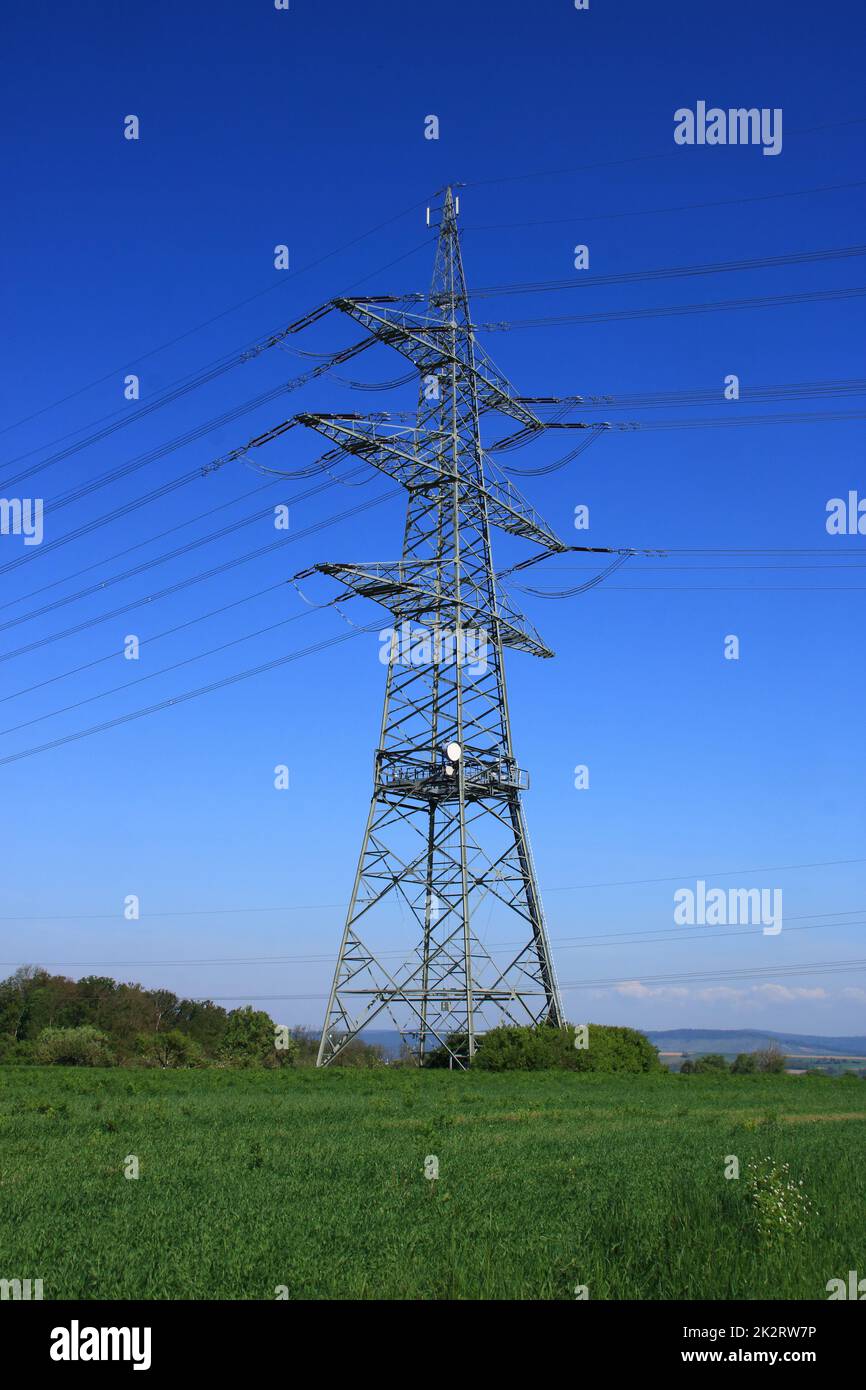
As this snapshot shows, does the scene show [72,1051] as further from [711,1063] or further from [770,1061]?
[711,1063]

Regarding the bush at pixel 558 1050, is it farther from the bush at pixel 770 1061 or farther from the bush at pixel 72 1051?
the bush at pixel 770 1061

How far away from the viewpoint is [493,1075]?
43.8 metres

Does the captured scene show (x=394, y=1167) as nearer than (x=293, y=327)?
Yes

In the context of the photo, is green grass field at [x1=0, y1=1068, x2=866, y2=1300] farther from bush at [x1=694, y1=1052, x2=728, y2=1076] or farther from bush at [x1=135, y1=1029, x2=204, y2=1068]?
bush at [x1=694, y1=1052, x2=728, y2=1076]

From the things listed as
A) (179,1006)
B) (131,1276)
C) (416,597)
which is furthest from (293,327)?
(179,1006)

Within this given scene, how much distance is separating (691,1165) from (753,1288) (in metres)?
9.65

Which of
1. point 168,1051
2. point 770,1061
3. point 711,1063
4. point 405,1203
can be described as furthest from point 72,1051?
point 711,1063

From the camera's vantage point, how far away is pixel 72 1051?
66625mm

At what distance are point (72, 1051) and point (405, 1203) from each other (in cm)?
5786

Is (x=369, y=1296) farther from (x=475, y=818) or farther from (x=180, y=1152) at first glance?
(x=475, y=818)

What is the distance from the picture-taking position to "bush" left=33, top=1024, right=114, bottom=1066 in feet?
218

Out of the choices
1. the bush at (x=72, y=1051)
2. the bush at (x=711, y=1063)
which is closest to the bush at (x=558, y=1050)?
the bush at (x=72, y=1051)

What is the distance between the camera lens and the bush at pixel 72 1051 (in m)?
66.6
